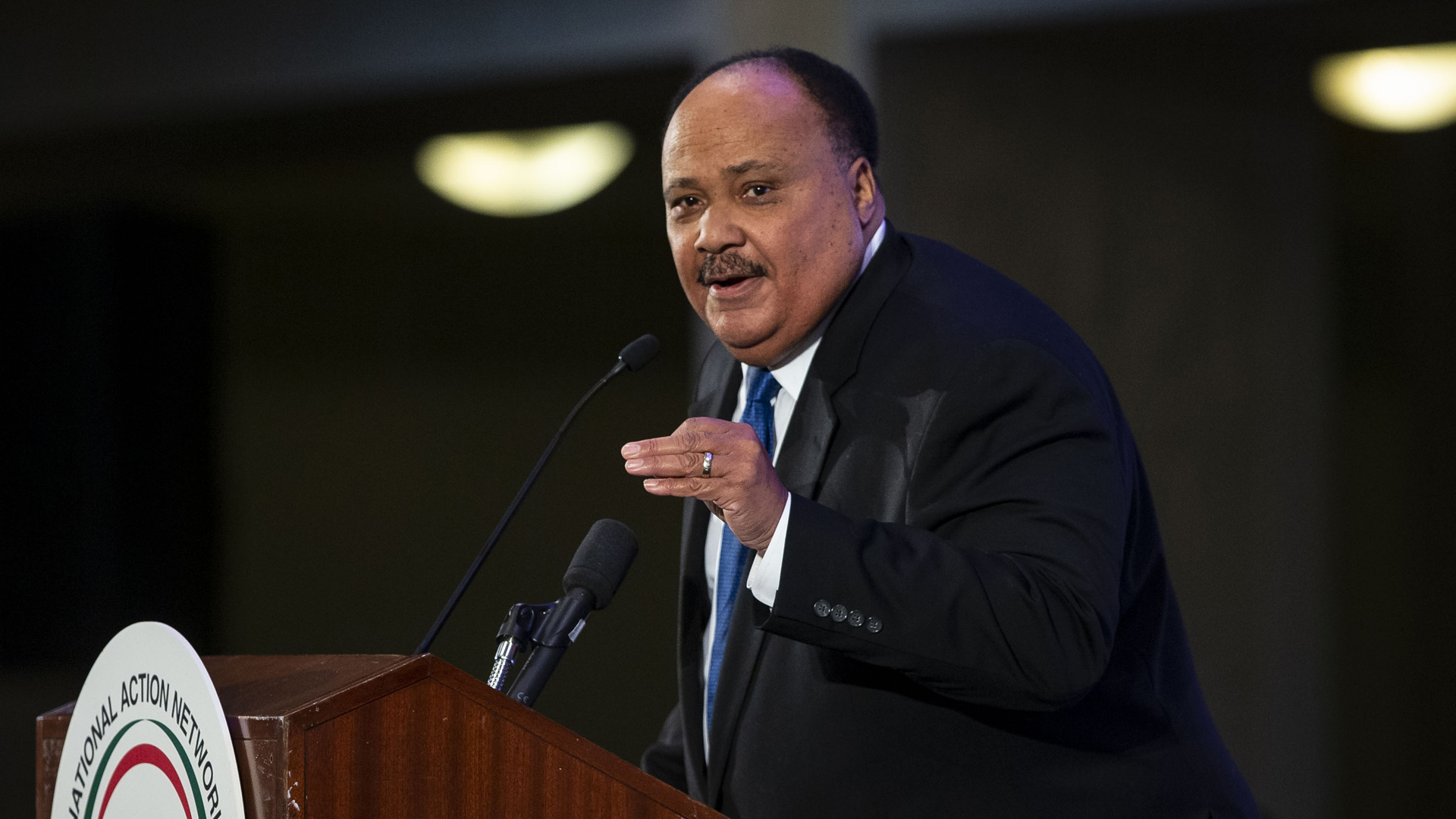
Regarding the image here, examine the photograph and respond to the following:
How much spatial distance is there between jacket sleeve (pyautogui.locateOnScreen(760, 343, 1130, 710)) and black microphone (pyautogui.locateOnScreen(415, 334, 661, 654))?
37cm

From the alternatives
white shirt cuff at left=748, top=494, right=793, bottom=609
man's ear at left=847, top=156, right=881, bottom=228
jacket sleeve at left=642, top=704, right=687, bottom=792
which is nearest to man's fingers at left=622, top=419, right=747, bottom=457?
white shirt cuff at left=748, top=494, right=793, bottom=609

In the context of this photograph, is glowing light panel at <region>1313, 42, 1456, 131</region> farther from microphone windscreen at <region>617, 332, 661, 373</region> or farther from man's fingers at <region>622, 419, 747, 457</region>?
man's fingers at <region>622, 419, 747, 457</region>

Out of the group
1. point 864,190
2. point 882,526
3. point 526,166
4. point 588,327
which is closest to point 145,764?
point 882,526

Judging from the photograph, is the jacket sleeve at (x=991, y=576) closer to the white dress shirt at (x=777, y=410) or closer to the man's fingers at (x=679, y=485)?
the man's fingers at (x=679, y=485)

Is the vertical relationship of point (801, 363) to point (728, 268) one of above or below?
below

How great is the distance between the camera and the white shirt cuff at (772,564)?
1337mm

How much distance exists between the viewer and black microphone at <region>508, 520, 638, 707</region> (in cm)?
150

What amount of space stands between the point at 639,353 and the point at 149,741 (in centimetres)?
83

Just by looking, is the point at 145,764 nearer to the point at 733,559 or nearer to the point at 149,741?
the point at 149,741

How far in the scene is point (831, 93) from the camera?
186cm

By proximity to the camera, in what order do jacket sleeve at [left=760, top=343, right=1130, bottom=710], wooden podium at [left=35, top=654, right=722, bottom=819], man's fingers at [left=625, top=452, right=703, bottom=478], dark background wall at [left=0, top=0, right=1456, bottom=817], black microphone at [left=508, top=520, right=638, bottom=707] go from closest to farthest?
wooden podium at [left=35, top=654, right=722, bottom=819]
man's fingers at [left=625, top=452, right=703, bottom=478]
jacket sleeve at [left=760, top=343, right=1130, bottom=710]
black microphone at [left=508, top=520, right=638, bottom=707]
dark background wall at [left=0, top=0, right=1456, bottom=817]

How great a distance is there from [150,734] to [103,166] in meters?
3.95

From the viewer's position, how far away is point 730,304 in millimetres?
1829

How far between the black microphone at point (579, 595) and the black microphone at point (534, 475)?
9cm
